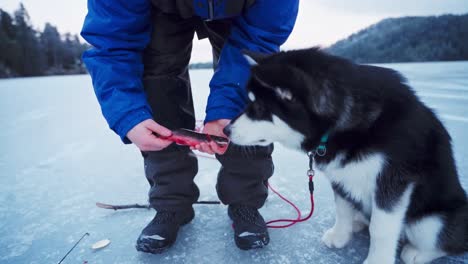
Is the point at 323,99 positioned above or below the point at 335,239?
above

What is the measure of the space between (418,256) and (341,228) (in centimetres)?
26

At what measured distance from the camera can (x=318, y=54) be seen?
3.13 feet

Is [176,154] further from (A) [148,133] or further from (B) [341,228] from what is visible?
(B) [341,228]

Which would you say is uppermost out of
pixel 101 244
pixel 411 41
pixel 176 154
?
pixel 411 41

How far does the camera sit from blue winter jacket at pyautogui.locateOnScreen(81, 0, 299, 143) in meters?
1.10

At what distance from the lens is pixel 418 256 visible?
1027mm

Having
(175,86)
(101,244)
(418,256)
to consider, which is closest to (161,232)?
(101,244)

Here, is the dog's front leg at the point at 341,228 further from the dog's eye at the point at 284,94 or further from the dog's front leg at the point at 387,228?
the dog's eye at the point at 284,94

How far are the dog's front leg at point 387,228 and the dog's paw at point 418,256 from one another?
0.35ft

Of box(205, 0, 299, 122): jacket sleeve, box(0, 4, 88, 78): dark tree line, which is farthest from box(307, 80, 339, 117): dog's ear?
box(0, 4, 88, 78): dark tree line

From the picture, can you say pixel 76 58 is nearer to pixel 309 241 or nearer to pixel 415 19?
pixel 415 19

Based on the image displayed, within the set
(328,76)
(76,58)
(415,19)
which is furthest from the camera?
(76,58)

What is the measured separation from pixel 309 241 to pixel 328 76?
659 mm

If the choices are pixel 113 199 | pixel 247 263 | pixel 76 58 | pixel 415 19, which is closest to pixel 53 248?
pixel 113 199
